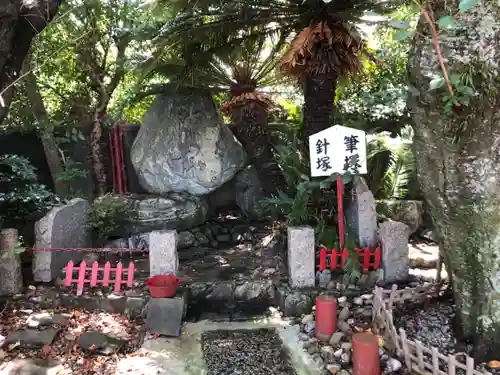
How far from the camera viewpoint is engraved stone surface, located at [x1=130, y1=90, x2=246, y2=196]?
8.95 meters

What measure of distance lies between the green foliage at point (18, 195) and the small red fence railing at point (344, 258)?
4476 mm

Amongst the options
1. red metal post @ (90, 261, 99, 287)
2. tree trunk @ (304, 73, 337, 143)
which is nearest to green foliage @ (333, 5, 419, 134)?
tree trunk @ (304, 73, 337, 143)

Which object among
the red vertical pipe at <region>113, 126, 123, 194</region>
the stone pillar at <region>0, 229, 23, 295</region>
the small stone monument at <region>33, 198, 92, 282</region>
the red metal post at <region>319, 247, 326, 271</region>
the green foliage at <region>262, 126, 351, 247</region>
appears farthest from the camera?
the red vertical pipe at <region>113, 126, 123, 194</region>

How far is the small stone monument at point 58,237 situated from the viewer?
6281 millimetres

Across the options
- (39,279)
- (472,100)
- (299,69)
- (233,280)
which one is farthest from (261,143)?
(472,100)

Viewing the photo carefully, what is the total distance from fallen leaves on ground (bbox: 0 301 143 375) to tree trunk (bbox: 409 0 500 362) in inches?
142

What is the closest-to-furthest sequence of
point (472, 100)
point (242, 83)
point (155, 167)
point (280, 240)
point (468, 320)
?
point (472, 100) < point (468, 320) < point (280, 240) < point (155, 167) < point (242, 83)

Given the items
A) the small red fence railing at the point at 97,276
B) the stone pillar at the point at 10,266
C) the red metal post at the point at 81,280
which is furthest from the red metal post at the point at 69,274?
the stone pillar at the point at 10,266

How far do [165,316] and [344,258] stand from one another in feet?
8.32

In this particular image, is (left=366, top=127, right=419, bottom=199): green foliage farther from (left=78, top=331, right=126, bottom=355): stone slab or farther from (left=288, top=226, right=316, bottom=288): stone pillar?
(left=78, top=331, right=126, bottom=355): stone slab

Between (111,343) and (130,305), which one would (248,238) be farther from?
(111,343)

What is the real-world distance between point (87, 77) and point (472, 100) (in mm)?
8278

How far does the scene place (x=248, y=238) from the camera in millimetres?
9203

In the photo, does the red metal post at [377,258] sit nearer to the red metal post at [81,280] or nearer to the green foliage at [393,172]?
the green foliage at [393,172]
